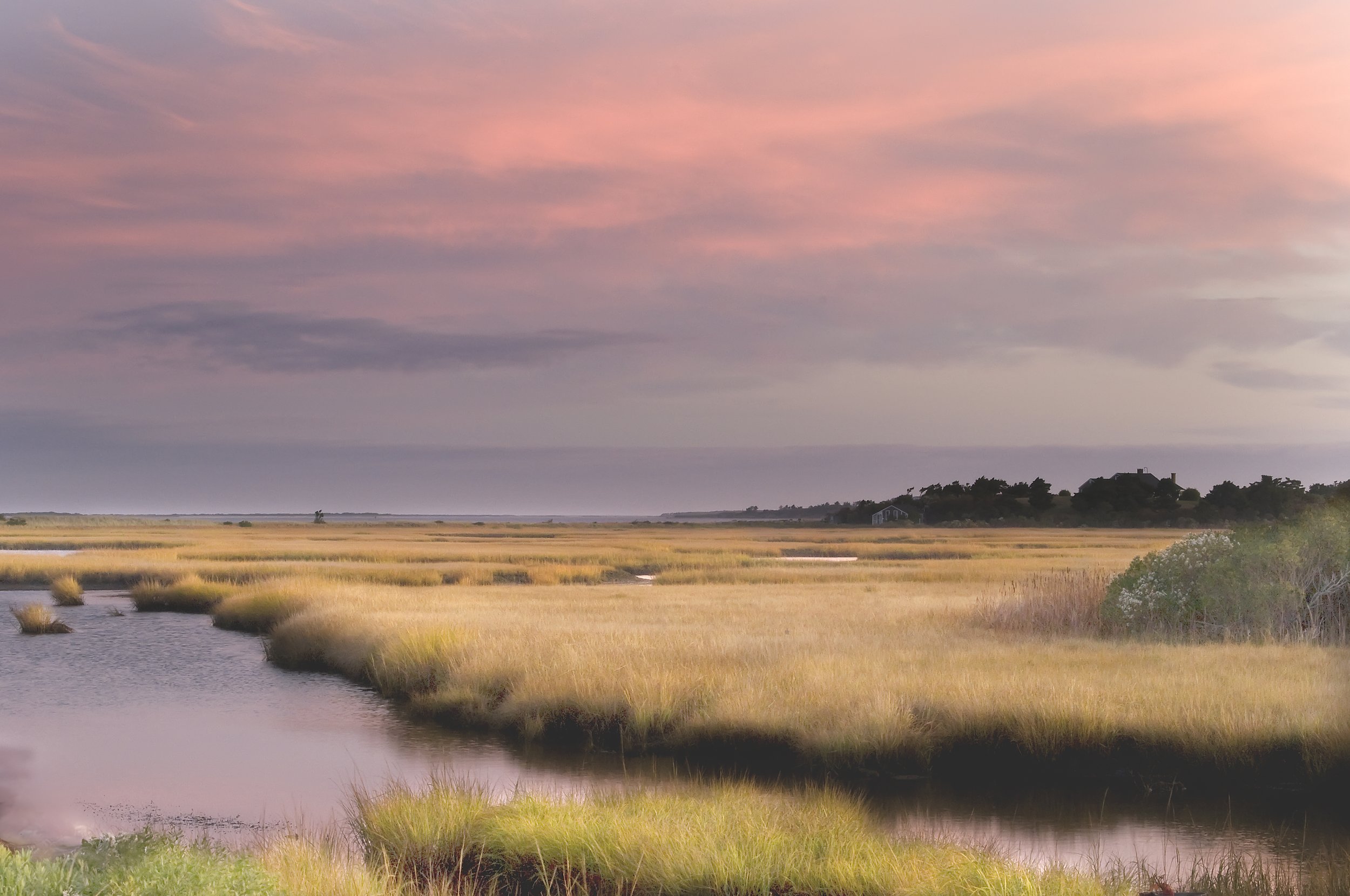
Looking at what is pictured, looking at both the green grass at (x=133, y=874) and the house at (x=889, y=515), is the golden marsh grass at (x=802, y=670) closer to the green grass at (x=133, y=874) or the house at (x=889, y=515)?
the green grass at (x=133, y=874)

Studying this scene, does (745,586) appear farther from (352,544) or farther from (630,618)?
(352,544)

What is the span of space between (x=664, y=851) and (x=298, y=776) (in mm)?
8771

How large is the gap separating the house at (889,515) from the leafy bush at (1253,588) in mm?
133874

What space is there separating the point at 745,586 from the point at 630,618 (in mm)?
15568

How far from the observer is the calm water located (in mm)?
13375

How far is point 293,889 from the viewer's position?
8.67 meters

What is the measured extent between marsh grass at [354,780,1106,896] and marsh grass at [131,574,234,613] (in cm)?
3509

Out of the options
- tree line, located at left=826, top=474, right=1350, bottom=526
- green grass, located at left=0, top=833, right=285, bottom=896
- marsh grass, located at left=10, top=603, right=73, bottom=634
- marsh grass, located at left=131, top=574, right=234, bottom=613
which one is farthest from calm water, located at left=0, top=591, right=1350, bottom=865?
tree line, located at left=826, top=474, right=1350, bottom=526

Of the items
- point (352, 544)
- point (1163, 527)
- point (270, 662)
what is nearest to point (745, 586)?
point (270, 662)

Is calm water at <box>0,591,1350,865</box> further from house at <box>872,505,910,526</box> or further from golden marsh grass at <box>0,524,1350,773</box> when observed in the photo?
house at <box>872,505,910,526</box>

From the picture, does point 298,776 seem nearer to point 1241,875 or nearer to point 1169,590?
point 1241,875

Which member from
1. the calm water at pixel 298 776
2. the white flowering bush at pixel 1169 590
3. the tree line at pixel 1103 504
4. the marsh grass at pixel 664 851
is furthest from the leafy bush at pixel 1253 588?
the tree line at pixel 1103 504

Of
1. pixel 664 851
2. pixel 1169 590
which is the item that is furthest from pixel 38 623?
pixel 1169 590

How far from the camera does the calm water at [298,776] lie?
Result: 1338 centimetres
